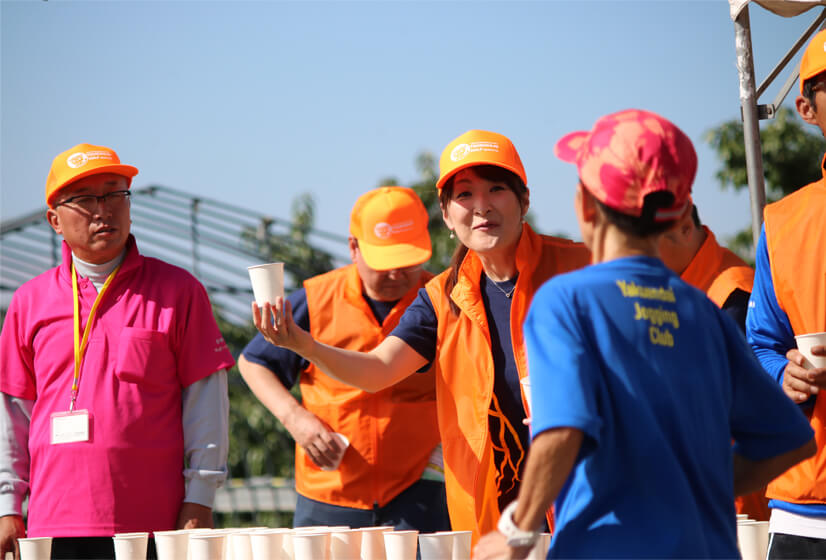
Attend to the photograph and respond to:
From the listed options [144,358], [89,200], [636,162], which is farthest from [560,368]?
[89,200]

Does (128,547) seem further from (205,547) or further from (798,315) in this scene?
(798,315)

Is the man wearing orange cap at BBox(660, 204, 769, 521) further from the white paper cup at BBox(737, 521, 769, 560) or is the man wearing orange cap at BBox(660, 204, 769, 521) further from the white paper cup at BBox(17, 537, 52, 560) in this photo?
the white paper cup at BBox(17, 537, 52, 560)

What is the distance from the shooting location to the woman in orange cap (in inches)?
126

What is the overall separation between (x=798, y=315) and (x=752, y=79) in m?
1.78

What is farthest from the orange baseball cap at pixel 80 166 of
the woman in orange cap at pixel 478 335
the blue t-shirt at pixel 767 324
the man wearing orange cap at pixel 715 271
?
the blue t-shirt at pixel 767 324

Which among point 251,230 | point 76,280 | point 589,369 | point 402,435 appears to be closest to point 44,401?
point 76,280

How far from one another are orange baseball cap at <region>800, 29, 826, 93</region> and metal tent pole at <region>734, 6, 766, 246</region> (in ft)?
3.56

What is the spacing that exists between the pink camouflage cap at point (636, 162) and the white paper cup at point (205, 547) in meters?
1.50

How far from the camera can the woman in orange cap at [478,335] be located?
321 centimetres

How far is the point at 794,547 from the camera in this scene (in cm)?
282

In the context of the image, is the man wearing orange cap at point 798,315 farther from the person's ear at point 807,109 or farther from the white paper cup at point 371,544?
the white paper cup at point 371,544

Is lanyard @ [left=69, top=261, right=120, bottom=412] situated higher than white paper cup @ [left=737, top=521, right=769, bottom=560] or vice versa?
lanyard @ [left=69, top=261, right=120, bottom=412]

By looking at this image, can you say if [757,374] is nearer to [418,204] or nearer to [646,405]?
[646,405]

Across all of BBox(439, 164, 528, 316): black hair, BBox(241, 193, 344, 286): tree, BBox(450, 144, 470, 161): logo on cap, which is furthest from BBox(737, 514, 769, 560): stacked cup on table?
BBox(241, 193, 344, 286): tree
